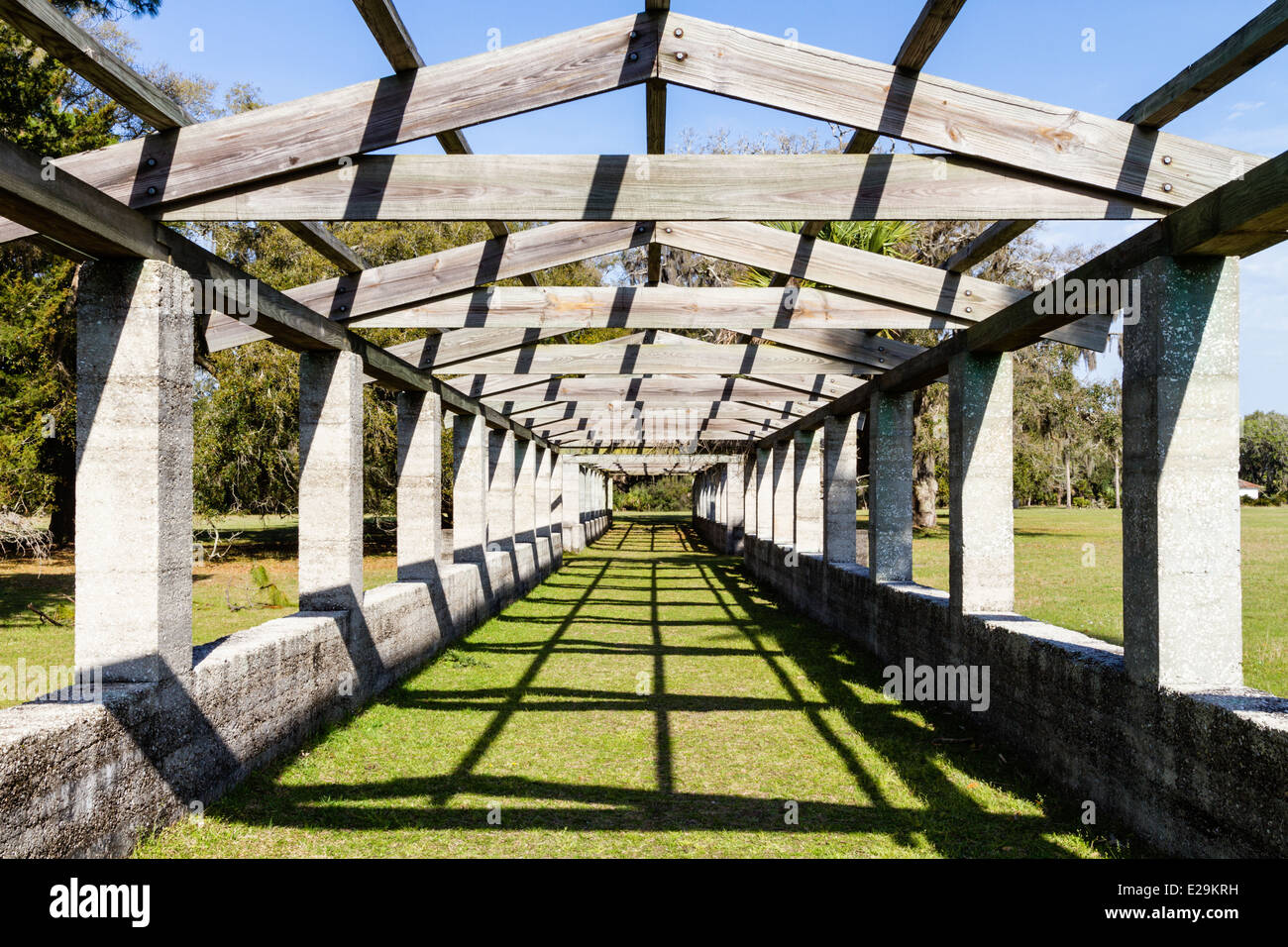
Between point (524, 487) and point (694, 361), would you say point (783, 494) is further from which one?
point (694, 361)

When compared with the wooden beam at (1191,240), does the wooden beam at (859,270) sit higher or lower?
higher

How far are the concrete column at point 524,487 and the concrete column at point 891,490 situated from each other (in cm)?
957

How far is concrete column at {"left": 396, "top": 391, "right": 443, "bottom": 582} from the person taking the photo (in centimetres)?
1033

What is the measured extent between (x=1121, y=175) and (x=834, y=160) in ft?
4.66

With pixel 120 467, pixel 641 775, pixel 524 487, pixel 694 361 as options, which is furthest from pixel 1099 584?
pixel 120 467

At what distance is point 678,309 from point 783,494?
11.3 m

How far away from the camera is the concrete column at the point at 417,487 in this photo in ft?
33.9

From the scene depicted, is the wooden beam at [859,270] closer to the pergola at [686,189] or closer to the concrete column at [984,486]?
the pergola at [686,189]

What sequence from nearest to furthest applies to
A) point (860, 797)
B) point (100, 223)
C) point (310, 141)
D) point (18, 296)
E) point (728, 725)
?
point (100, 223)
point (310, 141)
point (860, 797)
point (728, 725)
point (18, 296)

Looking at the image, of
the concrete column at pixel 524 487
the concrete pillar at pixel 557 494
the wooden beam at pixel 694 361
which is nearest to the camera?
the wooden beam at pixel 694 361

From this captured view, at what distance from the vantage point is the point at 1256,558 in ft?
69.0

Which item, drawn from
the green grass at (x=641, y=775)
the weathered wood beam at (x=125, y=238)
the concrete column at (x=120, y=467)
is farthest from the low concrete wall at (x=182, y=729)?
the weathered wood beam at (x=125, y=238)

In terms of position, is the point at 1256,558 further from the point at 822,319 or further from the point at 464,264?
the point at 464,264
